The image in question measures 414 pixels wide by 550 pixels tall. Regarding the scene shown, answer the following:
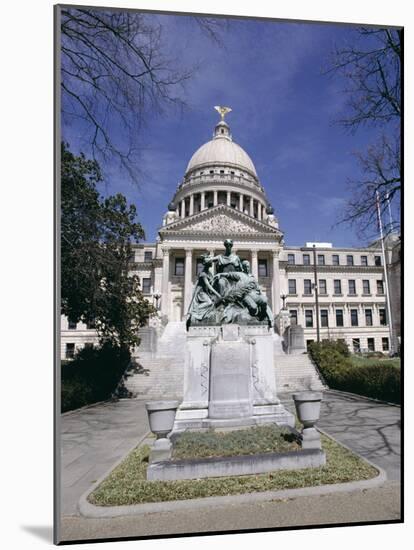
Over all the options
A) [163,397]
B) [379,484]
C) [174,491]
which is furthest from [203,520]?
[163,397]

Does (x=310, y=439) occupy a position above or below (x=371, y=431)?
above

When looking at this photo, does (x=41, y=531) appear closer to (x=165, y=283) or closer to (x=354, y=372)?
(x=354, y=372)

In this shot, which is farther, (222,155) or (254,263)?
(222,155)

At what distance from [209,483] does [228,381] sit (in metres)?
2.10

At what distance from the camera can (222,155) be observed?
60125 millimetres

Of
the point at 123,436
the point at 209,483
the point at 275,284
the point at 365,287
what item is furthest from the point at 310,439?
the point at 365,287

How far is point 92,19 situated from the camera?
16.5ft

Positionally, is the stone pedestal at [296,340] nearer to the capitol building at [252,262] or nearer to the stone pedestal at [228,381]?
the capitol building at [252,262]

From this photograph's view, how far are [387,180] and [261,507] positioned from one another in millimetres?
6360

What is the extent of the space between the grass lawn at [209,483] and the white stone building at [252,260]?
28788mm

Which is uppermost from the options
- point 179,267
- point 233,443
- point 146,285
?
point 179,267

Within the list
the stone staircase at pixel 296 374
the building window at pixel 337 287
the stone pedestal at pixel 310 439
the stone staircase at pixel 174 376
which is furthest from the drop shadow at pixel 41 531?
the building window at pixel 337 287

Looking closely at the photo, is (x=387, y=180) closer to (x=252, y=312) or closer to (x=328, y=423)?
(x=252, y=312)

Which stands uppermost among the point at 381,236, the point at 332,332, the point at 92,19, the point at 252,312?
the point at 92,19
